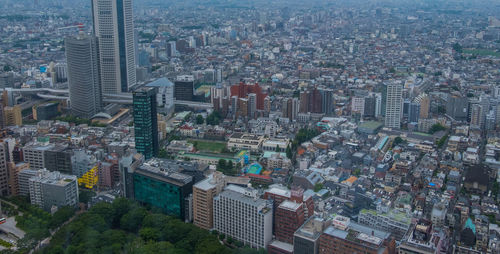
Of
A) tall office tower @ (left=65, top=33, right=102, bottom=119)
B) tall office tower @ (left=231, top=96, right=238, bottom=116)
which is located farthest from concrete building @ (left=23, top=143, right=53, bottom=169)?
tall office tower @ (left=231, top=96, right=238, bottom=116)

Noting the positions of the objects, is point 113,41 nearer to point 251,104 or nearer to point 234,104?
point 234,104

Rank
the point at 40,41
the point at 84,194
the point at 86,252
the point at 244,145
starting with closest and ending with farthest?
the point at 86,252 → the point at 84,194 → the point at 244,145 → the point at 40,41

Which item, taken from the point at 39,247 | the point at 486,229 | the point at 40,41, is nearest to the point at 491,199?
the point at 486,229

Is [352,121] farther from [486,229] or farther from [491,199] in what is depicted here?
[486,229]

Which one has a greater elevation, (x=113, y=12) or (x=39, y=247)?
(x=113, y=12)

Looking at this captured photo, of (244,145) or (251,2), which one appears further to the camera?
(251,2)

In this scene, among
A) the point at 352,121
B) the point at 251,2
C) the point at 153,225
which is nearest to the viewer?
the point at 153,225
